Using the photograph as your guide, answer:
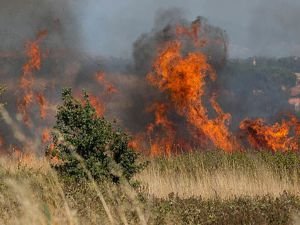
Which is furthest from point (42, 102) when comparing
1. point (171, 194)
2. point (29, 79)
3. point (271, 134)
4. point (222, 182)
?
point (171, 194)

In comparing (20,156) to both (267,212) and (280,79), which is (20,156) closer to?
(267,212)

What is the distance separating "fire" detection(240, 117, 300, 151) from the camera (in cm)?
2420

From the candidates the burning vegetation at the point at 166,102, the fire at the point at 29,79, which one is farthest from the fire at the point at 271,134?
the fire at the point at 29,79

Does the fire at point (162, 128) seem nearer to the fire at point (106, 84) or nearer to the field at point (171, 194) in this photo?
the fire at point (106, 84)

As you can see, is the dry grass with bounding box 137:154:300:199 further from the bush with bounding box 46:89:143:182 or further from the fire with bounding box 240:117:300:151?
the fire with bounding box 240:117:300:151

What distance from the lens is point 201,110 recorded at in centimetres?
2967

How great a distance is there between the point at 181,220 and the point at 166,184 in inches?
220

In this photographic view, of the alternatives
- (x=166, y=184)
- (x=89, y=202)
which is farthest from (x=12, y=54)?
(x=89, y=202)

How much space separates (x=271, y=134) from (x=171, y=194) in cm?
1531

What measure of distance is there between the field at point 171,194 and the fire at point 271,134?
753 cm

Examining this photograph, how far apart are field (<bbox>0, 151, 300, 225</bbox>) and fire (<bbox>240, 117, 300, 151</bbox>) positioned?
7.53 m

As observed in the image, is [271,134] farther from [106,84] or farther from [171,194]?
[106,84]

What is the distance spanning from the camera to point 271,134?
81.6ft

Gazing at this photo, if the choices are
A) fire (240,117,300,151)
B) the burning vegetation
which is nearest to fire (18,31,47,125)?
the burning vegetation
